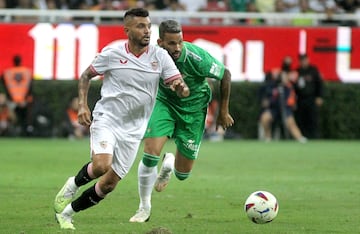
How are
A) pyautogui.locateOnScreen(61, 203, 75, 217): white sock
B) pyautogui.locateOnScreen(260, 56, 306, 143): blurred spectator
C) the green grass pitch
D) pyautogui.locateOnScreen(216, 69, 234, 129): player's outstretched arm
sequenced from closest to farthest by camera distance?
pyautogui.locateOnScreen(61, 203, 75, 217): white sock → the green grass pitch → pyautogui.locateOnScreen(216, 69, 234, 129): player's outstretched arm → pyautogui.locateOnScreen(260, 56, 306, 143): blurred spectator

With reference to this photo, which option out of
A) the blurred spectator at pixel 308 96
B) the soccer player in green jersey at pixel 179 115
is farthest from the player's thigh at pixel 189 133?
the blurred spectator at pixel 308 96

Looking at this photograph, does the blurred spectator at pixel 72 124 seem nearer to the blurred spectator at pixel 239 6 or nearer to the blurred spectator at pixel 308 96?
the blurred spectator at pixel 239 6

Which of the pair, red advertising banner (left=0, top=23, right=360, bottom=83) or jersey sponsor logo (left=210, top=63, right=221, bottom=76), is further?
red advertising banner (left=0, top=23, right=360, bottom=83)

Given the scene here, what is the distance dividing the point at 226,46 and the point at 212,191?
15.4 meters

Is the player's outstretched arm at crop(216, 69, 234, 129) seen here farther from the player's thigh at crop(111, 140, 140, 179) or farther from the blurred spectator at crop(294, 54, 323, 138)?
the blurred spectator at crop(294, 54, 323, 138)

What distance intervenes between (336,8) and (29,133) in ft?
32.9

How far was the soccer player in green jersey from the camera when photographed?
40.5 ft

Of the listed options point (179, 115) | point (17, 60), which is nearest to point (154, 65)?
point (179, 115)

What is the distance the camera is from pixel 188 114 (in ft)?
43.8

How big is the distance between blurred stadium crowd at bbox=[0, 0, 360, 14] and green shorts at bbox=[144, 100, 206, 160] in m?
18.5

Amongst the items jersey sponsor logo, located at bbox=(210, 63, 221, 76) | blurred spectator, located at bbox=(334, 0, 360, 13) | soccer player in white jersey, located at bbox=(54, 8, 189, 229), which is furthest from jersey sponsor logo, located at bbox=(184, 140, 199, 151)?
blurred spectator, located at bbox=(334, 0, 360, 13)

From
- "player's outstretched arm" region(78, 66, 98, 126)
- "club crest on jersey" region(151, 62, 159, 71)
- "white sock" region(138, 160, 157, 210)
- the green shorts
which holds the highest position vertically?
"club crest on jersey" region(151, 62, 159, 71)

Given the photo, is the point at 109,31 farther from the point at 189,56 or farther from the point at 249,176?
the point at 189,56

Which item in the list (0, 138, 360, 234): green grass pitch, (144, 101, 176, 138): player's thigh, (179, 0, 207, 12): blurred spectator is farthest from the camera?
(179, 0, 207, 12): blurred spectator
